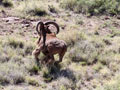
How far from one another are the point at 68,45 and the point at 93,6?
16.4ft

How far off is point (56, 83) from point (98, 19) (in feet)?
21.2

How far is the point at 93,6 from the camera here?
1416 centimetres

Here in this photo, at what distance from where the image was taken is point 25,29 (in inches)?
429

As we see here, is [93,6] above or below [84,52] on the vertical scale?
above

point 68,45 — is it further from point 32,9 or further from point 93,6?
point 93,6

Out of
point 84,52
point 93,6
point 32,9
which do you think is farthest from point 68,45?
point 93,6

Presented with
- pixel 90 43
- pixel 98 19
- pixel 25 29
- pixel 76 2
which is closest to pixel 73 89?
pixel 90 43

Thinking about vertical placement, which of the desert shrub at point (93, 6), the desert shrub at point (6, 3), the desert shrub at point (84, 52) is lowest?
the desert shrub at point (84, 52)

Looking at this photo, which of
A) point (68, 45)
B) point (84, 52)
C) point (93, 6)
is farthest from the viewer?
point (93, 6)

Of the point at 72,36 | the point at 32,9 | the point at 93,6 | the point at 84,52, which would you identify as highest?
the point at 32,9

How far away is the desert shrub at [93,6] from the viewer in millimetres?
13875

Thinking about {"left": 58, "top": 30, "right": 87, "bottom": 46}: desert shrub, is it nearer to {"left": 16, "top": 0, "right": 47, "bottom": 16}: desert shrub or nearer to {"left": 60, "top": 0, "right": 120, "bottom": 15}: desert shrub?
{"left": 16, "top": 0, "right": 47, "bottom": 16}: desert shrub

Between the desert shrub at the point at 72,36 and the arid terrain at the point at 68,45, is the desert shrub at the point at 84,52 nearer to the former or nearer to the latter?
the arid terrain at the point at 68,45

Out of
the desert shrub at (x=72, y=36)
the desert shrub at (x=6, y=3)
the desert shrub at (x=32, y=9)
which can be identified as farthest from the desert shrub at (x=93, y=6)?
the desert shrub at (x=72, y=36)
